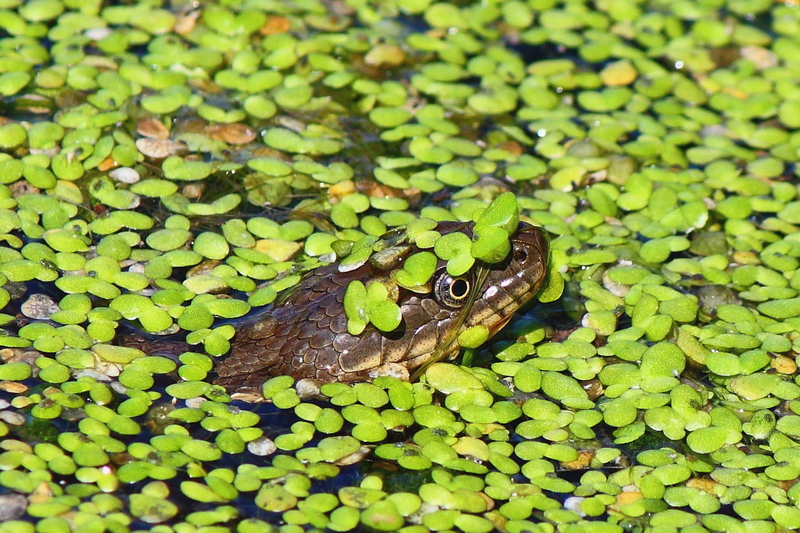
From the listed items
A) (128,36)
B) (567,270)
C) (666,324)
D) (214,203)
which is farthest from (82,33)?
(666,324)

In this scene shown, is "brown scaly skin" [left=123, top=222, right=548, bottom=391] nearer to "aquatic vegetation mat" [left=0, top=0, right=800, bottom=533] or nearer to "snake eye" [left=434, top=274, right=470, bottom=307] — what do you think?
"snake eye" [left=434, top=274, right=470, bottom=307]

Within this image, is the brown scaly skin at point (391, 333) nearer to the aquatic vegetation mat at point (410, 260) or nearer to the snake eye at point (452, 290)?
the snake eye at point (452, 290)

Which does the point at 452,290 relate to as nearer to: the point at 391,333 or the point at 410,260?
the point at 410,260

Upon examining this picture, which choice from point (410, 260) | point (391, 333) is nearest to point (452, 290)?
point (410, 260)

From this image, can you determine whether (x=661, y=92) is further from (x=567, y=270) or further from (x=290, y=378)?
(x=290, y=378)

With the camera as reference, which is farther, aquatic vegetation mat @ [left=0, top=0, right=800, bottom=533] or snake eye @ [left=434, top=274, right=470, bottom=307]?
snake eye @ [left=434, top=274, right=470, bottom=307]

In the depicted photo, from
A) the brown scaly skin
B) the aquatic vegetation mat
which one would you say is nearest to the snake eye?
the brown scaly skin

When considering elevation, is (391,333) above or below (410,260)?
below
